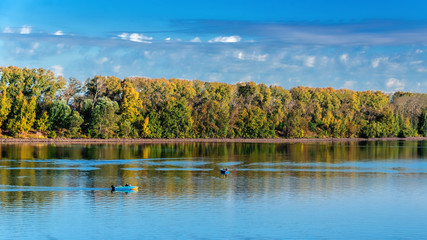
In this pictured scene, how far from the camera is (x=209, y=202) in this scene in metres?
33.7

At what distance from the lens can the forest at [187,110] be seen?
346ft

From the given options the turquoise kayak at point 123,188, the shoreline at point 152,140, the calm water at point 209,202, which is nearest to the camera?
the calm water at point 209,202

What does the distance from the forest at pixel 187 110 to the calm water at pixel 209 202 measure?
50.4m

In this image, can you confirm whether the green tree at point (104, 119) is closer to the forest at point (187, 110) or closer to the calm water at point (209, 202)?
the forest at point (187, 110)

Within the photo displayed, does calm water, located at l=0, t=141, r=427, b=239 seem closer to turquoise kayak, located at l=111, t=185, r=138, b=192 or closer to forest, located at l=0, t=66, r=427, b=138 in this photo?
turquoise kayak, located at l=111, t=185, r=138, b=192

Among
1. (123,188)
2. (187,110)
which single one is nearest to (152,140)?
(187,110)

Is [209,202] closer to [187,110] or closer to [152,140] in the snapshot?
[152,140]

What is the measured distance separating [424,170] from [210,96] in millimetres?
77214

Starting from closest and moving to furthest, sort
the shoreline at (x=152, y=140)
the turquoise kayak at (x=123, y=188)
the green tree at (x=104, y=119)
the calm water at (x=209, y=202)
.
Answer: the calm water at (x=209, y=202), the turquoise kayak at (x=123, y=188), the shoreline at (x=152, y=140), the green tree at (x=104, y=119)

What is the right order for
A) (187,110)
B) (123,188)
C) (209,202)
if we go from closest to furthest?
(209,202) → (123,188) → (187,110)

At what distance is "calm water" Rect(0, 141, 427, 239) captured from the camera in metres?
26.4

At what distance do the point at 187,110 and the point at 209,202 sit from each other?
84865mm

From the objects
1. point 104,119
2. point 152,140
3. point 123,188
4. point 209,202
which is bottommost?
point 209,202

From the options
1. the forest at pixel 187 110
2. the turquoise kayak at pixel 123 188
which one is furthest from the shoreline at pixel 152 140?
the turquoise kayak at pixel 123 188
